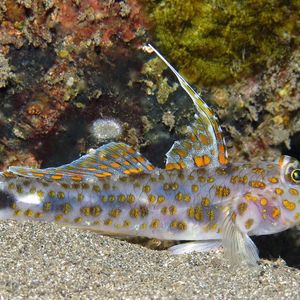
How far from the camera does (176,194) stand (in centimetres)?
384

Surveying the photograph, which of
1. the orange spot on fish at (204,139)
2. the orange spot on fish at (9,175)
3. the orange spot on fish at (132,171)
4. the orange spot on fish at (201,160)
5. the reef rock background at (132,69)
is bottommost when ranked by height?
the orange spot on fish at (9,175)

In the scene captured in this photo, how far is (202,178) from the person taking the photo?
3840 mm

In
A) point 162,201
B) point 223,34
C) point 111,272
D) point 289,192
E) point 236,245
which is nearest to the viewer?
point 111,272

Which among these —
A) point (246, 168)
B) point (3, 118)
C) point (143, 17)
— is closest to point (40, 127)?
point (3, 118)

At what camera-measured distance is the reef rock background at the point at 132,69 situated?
157 inches

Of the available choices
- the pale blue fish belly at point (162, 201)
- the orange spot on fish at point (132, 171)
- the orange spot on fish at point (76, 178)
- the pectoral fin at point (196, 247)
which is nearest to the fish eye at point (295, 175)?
the pale blue fish belly at point (162, 201)

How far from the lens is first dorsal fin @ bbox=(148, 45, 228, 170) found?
150 inches

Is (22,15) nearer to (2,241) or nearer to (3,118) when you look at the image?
(3,118)

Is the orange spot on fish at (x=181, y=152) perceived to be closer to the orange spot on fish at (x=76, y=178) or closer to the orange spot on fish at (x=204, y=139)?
the orange spot on fish at (x=204, y=139)

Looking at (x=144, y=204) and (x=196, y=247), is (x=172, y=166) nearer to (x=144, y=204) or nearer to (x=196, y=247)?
(x=144, y=204)

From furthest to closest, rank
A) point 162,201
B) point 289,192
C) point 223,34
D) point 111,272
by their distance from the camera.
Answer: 1. point 223,34
2. point 162,201
3. point 289,192
4. point 111,272

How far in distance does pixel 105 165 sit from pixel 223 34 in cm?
149

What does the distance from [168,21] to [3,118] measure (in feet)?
5.54

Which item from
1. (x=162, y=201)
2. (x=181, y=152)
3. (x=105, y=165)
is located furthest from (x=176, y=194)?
(x=105, y=165)
